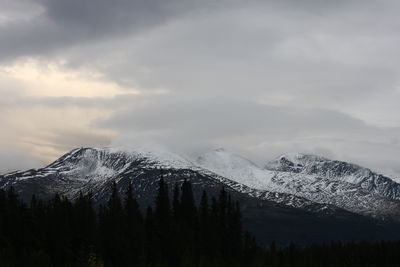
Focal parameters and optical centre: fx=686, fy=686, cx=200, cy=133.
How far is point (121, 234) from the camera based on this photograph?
124 metres

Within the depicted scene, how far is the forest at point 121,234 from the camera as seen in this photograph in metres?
113

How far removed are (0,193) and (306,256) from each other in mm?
87116

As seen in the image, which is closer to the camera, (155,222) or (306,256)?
(155,222)

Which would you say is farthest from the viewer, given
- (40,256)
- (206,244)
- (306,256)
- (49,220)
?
(306,256)

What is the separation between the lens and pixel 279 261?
162m

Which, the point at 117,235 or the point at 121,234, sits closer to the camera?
the point at 117,235

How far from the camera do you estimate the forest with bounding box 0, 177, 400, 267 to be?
113 m

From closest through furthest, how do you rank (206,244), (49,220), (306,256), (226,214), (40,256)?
(40,256), (49,220), (206,244), (226,214), (306,256)

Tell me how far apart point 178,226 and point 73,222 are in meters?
22.4

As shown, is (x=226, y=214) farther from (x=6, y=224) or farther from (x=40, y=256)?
(x=40, y=256)

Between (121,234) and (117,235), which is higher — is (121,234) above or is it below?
above

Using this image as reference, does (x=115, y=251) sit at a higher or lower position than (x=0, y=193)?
lower

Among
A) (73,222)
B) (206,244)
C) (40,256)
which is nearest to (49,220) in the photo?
(73,222)

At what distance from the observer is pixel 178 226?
135 meters
